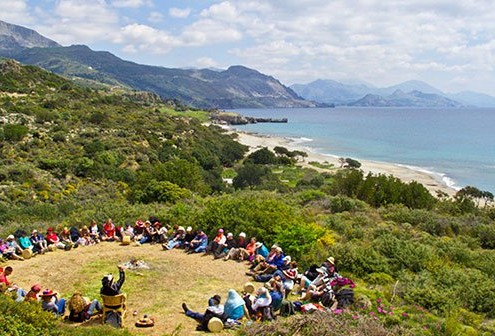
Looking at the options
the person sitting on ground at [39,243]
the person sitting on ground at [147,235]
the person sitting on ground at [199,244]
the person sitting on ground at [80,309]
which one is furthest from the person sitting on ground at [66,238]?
the person sitting on ground at [80,309]

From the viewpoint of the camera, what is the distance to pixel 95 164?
111 feet

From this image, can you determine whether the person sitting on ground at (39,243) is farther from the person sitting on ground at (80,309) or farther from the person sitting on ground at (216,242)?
the person sitting on ground at (80,309)

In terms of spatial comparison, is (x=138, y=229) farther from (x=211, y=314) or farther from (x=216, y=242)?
(x=211, y=314)

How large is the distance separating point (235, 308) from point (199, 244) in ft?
16.3

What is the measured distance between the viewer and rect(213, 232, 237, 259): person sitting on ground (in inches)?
506

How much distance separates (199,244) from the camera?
44.1 feet

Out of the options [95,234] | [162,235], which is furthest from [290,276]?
[95,234]

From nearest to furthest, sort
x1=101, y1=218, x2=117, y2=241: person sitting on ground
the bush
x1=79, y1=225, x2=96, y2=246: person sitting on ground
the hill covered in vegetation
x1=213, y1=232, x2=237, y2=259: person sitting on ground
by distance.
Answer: the hill covered in vegetation < x1=213, y1=232, x2=237, y2=259: person sitting on ground < x1=79, y1=225, x2=96, y2=246: person sitting on ground < x1=101, y1=218, x2=117, y2=241: person sitting on ground < the bush

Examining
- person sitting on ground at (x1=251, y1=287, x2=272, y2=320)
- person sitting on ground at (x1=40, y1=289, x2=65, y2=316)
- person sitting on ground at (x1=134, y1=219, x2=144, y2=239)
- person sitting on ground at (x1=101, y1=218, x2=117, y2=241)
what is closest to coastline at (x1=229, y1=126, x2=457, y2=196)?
person sitting on ground at (x1=134, y1=219, x2=144, y2=239)

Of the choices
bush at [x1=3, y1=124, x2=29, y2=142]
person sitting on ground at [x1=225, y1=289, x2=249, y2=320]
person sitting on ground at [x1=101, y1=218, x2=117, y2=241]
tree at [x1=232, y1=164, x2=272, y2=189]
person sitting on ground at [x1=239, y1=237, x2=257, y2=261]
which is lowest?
tree at [x1=232, y1=164, x2=272, y2=189]

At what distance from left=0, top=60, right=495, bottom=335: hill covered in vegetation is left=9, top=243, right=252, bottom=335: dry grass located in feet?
6.36

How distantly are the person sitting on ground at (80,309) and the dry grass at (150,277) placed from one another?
70 cm

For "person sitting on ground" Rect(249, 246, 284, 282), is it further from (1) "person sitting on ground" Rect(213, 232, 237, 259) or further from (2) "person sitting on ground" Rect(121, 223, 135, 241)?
(2) "person sitting on ground" Rect(121, 223, 135, 241)

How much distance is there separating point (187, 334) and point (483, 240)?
13705 mm
